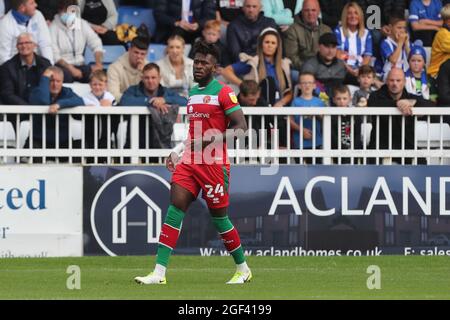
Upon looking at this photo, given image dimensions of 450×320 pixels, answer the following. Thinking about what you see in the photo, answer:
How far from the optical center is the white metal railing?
717 inches

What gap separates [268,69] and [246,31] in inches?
42.5

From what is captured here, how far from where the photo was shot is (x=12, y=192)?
58.3ft

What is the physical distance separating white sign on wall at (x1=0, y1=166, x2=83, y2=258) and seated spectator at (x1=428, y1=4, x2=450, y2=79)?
6.54m

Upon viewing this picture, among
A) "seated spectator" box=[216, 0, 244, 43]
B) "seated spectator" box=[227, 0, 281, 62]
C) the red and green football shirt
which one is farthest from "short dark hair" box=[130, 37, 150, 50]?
the red and green football shirt

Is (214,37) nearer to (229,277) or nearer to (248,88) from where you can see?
(248,88)

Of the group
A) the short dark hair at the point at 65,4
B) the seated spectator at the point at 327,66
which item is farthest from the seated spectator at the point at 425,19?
the short dark hair at the point at 65,4

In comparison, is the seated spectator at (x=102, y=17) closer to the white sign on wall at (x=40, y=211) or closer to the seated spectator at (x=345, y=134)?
the white sign on wall at (x=40, y=211)

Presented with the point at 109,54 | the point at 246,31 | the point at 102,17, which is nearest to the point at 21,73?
the point at 109,54

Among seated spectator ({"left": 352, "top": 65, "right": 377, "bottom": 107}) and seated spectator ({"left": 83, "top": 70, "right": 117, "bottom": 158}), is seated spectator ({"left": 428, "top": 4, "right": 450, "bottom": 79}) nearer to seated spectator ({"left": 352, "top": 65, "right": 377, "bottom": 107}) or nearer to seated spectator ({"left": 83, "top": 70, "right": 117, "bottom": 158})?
seated spectator ({"left": 352, "top": 65, "right": 377, "bottom": 107})

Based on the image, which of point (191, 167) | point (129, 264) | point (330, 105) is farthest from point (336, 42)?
point (191, 167)

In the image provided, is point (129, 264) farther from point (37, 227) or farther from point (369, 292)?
point (369, 292)

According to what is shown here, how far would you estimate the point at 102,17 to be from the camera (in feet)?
70.9

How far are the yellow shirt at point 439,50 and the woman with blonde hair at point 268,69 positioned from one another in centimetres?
256

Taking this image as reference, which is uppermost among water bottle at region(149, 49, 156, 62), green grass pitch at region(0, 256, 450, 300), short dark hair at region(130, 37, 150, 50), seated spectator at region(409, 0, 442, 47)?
seated spectator at region(409, 0, 442, 47)
